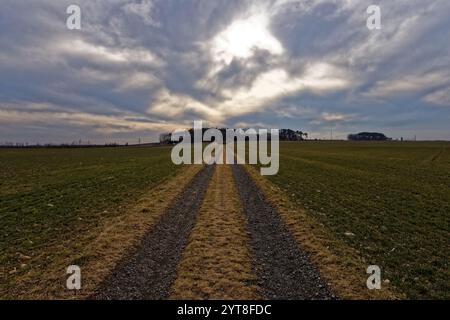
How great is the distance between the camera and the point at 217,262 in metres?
7.71

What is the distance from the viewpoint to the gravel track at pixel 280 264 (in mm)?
6199

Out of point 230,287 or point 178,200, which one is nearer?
point 230,287

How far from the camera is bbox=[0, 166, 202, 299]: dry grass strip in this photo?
20.6ft

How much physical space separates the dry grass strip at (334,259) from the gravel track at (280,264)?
0.27 metres

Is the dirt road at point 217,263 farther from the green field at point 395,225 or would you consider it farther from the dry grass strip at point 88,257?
the green field at point 395,225

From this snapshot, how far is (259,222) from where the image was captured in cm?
1157

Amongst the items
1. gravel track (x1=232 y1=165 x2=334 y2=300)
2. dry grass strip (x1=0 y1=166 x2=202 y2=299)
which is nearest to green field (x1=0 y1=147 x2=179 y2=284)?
dry grass strip (x1=0 y1=166 x2=202 y2=299)

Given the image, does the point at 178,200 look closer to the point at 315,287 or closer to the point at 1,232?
the point at 1,232

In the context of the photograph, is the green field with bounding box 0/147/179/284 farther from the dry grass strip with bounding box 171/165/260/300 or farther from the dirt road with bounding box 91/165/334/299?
the dry grass strip with bounding box 171/165/260/300

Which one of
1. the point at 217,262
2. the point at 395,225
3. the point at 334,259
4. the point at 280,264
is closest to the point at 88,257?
the point at 217,262

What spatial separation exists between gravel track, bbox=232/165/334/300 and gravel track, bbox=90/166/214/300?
242cm

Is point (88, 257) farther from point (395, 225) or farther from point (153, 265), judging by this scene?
point (395, 225)
